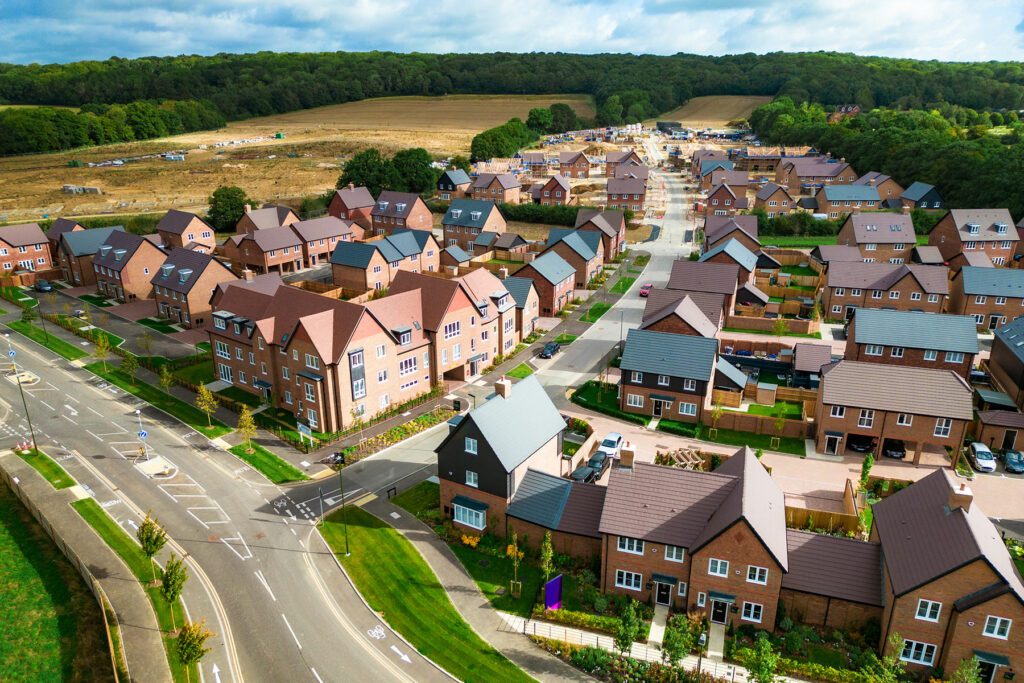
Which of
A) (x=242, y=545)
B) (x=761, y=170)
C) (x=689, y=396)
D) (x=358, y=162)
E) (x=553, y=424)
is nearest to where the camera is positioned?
(x=242, y=545)

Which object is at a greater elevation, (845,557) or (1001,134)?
(1001,134)

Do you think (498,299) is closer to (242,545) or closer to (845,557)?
(242,545)

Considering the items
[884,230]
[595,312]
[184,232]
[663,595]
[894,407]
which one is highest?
[884,230]

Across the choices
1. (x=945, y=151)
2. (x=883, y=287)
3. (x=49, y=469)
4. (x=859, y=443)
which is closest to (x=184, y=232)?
(x=49, y=469)

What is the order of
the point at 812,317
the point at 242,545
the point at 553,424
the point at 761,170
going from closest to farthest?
the point at 242,545 → the point at 553,424 → the point at 812,317 → the point at 761,170

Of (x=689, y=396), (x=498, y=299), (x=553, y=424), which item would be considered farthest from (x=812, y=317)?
(x=553, y=424)

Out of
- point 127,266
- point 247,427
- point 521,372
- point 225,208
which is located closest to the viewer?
point 247,427

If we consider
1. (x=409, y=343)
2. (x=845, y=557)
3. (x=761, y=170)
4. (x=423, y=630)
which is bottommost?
(x=423, y=630)

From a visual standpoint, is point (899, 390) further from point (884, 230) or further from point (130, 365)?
point (130, 365)
